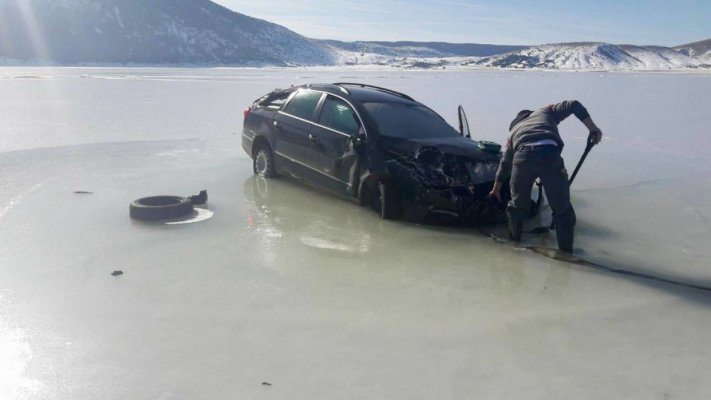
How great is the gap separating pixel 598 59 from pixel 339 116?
323 ft

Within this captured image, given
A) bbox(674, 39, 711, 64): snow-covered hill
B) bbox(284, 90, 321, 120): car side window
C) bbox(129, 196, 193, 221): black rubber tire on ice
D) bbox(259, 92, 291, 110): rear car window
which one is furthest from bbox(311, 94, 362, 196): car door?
bbox(674, 39, 711, 64): snow-covered hill

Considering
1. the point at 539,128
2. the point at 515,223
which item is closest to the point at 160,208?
the point at 515,223

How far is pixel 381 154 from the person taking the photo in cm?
720

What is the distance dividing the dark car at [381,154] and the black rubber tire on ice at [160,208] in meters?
1.79

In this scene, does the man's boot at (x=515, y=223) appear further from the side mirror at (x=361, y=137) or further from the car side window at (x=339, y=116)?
the car side window at (x=339, y=116)

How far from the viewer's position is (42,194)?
824 cm

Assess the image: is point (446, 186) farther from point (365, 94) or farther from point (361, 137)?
point (365, 94)

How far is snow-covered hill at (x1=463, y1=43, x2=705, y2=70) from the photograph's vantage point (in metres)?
88.1

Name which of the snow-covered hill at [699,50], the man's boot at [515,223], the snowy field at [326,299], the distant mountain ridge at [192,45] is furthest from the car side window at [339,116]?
the snow-covered hill at [699,50]

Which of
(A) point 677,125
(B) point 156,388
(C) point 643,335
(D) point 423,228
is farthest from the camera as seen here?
(A) point 677,125

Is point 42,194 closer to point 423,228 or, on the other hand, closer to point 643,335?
point 423,228

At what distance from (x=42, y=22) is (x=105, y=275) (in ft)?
452

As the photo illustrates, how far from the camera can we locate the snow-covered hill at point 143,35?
10525cm

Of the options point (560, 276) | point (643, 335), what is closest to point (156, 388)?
point (643, 335)
